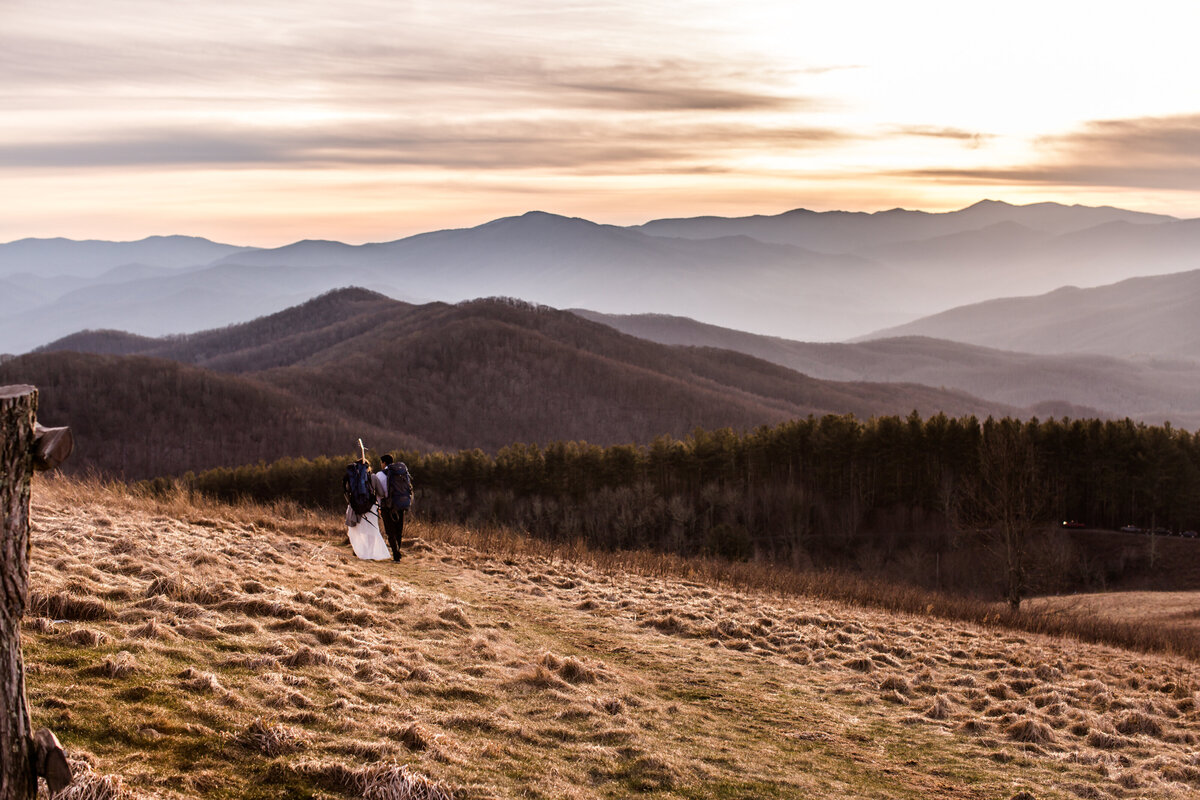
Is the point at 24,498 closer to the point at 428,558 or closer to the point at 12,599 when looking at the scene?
the point at 12,599

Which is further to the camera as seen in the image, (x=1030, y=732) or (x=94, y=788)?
(x=1030, y=732)

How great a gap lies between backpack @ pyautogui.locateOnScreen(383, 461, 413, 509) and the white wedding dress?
0.67 m

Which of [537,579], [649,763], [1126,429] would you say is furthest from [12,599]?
[1126,429]

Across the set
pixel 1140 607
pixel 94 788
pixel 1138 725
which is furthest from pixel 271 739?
pixel 1140 607

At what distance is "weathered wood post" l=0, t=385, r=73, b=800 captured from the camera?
502cm

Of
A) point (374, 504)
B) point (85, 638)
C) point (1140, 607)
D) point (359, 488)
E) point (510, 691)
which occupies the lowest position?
point (1140, 607)

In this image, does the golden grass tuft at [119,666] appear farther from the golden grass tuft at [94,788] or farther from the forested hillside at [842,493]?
the forested hillside at [842,493]

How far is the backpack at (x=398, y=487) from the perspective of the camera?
2064 cm

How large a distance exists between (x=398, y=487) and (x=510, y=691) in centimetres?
1055

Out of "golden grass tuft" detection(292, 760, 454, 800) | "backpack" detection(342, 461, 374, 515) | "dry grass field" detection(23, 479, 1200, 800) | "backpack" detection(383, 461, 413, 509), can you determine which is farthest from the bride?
"golden grass tuft" detection(292, 760, 454, 800)

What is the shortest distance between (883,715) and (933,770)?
7.47 feet

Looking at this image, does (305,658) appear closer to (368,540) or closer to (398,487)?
(368,540)

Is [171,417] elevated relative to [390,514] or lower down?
lower down

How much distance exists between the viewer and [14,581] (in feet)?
16.6
